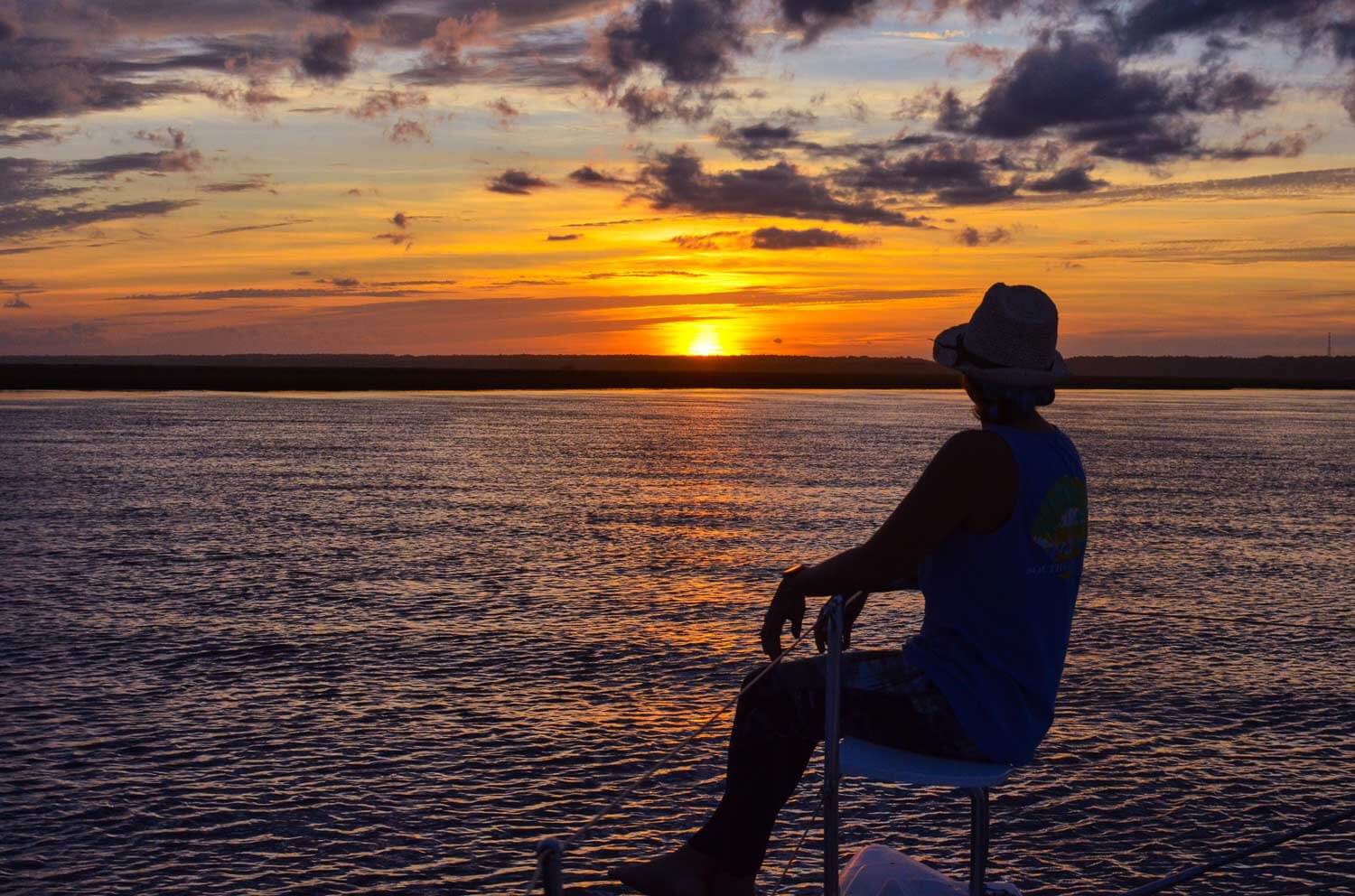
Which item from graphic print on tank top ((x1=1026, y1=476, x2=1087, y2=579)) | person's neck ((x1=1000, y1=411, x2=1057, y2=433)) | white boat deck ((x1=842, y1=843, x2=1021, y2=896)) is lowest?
white boat deck ((x1=842, y1=843, x2=1021, y2=896))

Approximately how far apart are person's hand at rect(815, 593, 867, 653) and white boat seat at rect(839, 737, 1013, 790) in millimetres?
309

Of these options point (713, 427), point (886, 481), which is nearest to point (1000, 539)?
point (886, 481)

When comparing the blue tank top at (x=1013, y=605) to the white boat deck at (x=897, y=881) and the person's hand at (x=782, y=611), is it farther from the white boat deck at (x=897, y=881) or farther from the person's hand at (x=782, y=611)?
the white boat deck at (x=897, y=881)

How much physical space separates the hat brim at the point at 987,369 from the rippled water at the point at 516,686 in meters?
3.42

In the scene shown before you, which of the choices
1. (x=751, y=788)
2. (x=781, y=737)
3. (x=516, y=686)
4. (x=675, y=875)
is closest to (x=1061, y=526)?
(x=781, y=737)

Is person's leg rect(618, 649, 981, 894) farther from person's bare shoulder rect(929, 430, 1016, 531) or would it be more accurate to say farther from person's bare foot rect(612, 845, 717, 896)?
person's bare shoulder rect(929, 430, 1016, 531)

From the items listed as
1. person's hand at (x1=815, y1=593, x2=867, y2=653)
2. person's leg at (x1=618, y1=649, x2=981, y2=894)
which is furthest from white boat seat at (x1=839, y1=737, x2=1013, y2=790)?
person's hand at (x1=815, y1=593, x2=867, y2=653)

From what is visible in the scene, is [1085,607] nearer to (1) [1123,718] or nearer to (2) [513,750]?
(1) [1123,718]

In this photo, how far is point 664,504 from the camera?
24.5m

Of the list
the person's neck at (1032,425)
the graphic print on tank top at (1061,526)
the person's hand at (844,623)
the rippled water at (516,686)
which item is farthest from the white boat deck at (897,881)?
the rippled water at (516,686)

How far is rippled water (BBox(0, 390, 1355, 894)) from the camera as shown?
677cm

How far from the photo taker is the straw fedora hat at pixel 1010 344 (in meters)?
3.85

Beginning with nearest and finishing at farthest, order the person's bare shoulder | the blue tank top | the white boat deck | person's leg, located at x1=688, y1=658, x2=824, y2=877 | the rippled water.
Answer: the person's bare shoulder
the blue tank top
person's leg, located at x1=688, y1=658, x2=824, y2=877
the white boat deck
the rippled water

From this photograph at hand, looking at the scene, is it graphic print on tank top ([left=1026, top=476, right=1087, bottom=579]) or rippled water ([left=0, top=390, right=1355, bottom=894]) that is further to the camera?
rippled water ([left=0, top=390, right=1355, bottom=894])
